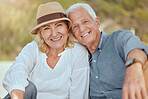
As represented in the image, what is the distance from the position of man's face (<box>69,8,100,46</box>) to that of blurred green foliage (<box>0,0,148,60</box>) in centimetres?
72

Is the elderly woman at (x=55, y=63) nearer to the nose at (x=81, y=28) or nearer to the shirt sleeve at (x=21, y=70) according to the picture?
the shirt sleeve at (x=21, y=70)

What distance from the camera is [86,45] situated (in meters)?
2.16

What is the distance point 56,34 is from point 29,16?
746 cm

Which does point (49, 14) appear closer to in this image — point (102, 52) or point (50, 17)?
point (50, 17)

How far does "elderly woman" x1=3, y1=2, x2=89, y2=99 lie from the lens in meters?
2.06

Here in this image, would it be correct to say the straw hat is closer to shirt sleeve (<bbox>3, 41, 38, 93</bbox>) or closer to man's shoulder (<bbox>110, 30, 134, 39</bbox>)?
shirt sleeve (<bbox>3, 41, 38, 93</bbox>)

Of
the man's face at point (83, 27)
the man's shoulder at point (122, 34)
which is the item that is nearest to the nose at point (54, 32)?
the man's face at point (83, 27)

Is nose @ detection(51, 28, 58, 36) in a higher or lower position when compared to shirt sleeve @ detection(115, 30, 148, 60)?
higher

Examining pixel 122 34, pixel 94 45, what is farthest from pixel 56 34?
pixel 122 34

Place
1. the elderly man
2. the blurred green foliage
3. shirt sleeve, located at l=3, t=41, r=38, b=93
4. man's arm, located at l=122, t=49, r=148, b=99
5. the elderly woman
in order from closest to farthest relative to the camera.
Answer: man's arm, located at l=122, t=49, r=148, b=99
shirt sleeve, located at l=3, t=41, r=38, b=93
the elderly man
the elderly woman
the blurred green foliage

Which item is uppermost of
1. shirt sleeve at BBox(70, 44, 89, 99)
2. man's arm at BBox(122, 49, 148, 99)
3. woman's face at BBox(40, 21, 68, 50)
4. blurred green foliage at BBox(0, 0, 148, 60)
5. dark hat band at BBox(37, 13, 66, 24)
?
blurred green foliage at BBox(0, 0, 148, 60)

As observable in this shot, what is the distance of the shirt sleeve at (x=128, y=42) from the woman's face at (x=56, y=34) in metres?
0.52

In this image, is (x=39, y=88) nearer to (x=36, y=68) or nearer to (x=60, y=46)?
(x=36, y=68)

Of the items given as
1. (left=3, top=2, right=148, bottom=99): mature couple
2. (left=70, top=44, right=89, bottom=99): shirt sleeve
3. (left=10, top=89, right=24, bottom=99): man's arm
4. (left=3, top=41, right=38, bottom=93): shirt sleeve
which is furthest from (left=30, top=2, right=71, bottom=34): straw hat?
(left=10, top=89, right=24, bottom=99): man's arm
